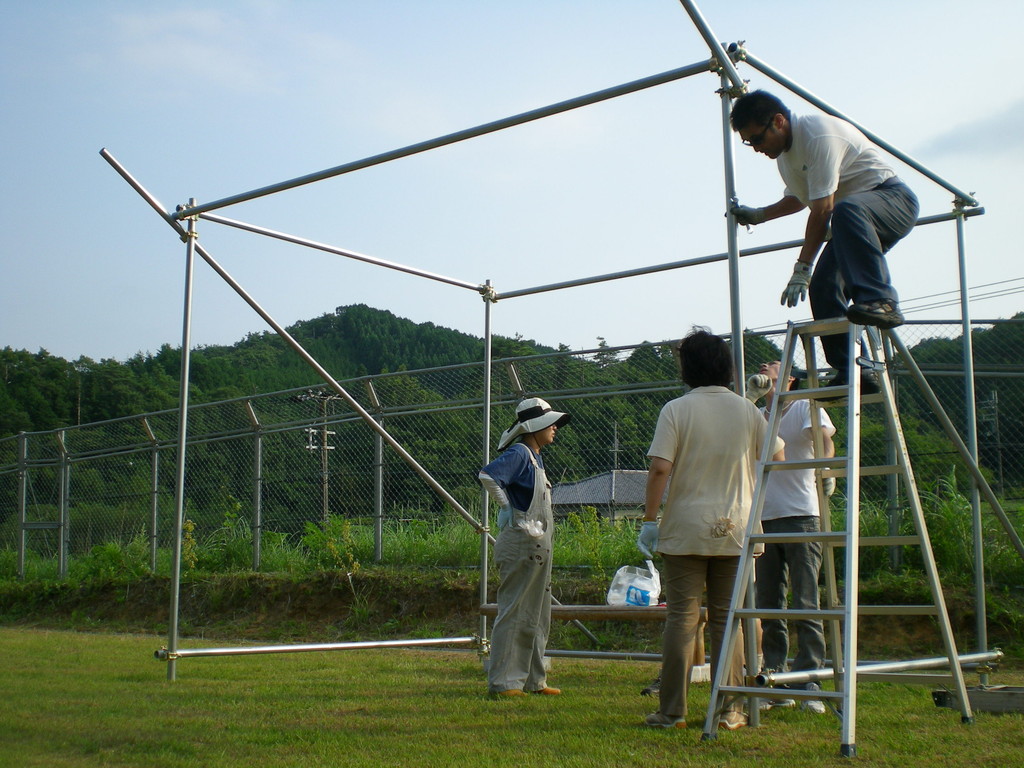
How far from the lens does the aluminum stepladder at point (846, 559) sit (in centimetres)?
340

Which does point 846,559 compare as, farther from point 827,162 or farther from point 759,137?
point 759,137

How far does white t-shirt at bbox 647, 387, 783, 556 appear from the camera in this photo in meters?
4.06

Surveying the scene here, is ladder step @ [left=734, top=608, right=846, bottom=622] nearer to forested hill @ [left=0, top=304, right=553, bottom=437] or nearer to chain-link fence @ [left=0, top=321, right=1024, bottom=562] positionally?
chain-link fence @ [left=0, top=321, right=1024, bottom=562]

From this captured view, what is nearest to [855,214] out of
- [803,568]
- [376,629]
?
[803,568]

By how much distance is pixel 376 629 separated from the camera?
9734mm

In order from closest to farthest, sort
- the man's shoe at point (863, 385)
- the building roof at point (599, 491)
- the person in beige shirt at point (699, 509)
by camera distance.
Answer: the man's shoe at point (863, 385) < the person in beige shirt at point (699, 509) < the building roof at point (599, 491)

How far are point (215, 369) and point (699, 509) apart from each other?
2911 cm

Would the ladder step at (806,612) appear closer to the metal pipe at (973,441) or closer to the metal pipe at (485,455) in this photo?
the metal pipe at (973,441)

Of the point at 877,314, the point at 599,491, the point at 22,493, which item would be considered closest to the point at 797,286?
the point at 877,314

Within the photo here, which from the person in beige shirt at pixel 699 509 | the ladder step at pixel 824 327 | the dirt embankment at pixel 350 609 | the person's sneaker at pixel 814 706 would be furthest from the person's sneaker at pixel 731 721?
the dirt embankment at pixel 350 609

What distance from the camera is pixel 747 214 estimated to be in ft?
13.9

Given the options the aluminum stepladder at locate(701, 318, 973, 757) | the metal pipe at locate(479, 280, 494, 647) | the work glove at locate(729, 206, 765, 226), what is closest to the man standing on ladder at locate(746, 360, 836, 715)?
the aluminum stepladder at locate(701, 318, 973, 757)

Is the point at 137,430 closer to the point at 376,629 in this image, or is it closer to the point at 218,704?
the point at 376,629

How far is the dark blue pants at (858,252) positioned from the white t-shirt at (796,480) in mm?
733
